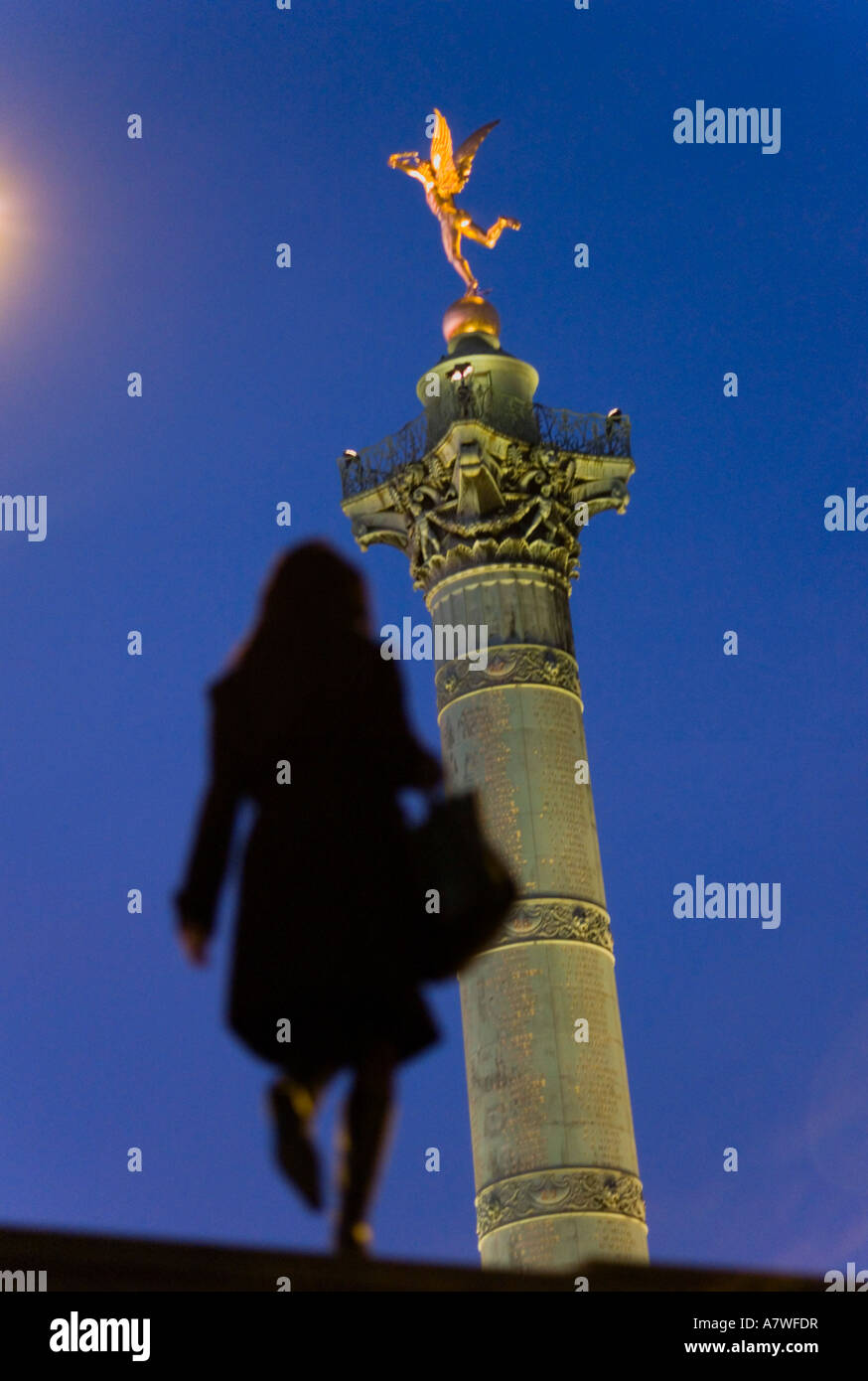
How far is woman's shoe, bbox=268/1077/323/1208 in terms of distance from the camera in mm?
Answer: 4527

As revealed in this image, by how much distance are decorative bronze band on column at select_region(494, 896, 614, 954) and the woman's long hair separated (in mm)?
13631

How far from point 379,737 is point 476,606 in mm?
15338

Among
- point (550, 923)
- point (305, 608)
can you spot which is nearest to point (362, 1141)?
point (305, 608)

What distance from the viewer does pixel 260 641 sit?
482cm

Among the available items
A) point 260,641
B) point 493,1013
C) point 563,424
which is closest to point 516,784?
point 493,1013

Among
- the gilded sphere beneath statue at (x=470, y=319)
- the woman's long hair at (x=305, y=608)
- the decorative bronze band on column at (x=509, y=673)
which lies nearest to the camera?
the woman's long hair at (x=305, y=608)

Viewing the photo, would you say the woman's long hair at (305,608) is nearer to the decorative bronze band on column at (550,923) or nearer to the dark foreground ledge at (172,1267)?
the dark foreground ledge at (172,1267)

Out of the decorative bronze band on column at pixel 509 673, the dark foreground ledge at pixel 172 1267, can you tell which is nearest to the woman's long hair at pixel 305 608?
the dark foreground ledge at pixel 172 1267

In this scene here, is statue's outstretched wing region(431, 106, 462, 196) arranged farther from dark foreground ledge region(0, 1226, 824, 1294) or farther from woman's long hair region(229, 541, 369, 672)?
dark foreground ledge region(0, 1226, 824, 1294)

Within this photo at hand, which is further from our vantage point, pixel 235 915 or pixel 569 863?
pixel 569 863

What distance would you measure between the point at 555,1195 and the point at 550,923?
2606 millimetres

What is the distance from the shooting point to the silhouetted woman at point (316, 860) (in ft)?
14.8
